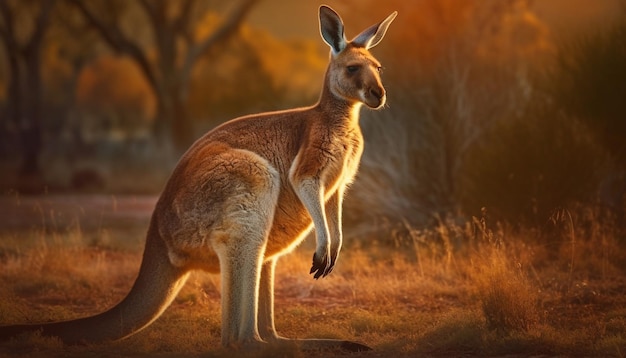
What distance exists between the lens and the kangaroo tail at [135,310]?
6195mm

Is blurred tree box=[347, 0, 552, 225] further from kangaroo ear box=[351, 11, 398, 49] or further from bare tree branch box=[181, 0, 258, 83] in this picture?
bare tree branch box=[181, 0, 258, 83]

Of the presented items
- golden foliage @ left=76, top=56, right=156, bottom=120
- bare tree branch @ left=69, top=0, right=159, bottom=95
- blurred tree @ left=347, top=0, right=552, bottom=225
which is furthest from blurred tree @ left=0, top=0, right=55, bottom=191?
golden foliage @ left=76, top=56, right=156, bottom=120

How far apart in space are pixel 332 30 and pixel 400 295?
301 centimetres

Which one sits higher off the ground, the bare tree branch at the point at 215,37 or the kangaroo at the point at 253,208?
the bare tree branch at the point at 215,37

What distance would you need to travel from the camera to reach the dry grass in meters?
6.63

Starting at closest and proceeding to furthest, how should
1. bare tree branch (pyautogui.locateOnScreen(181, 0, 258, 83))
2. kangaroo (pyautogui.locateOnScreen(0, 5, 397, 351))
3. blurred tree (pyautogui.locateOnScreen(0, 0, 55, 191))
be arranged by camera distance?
kangaroo (pyautogui.locateOnScreen(0, 5, 397, 351)), blurred tree (pyautogui.locateOnScreen(0, 0, 55, 191)), bare tree branch (pyautogui.locateOnScreen(181, 0, 258, 83))

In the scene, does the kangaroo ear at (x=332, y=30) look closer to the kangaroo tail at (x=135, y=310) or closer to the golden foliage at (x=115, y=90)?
the kangaroo tail at (x=135, y=310)

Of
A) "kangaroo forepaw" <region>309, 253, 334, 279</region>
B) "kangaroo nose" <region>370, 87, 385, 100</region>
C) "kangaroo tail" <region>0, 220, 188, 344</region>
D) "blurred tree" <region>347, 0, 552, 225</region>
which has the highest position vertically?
"blurred tree" <region>347, 0, 552, 225</region>

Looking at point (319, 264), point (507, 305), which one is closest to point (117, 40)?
point (507, 305)

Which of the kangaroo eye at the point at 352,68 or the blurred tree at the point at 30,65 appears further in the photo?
the blurred tree at the point at 30,65

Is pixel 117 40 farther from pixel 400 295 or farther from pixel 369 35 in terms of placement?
pixel 369 35

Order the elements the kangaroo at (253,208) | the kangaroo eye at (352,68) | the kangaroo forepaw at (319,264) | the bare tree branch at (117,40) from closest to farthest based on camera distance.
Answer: the kangaroo at (253,208)
the kangaroo forepaw at (319,264)
the kangaroo eye at (352,68)
the bare tree branch at (117,40)

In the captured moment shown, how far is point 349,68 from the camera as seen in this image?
6.60 meters

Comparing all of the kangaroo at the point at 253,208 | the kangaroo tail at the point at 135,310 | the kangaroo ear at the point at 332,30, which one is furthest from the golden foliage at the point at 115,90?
the kangaroo tail at the point at 135,310
